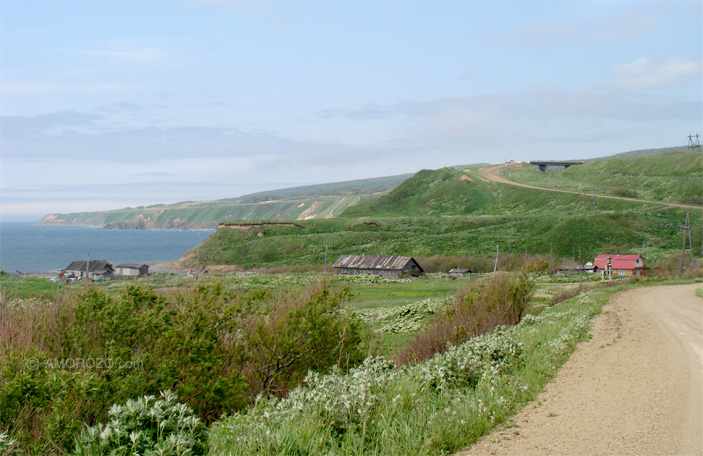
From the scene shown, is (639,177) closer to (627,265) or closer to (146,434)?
(627,265)

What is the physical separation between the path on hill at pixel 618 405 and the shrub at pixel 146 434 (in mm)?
3039

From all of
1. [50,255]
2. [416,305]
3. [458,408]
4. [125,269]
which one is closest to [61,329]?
[458,408]

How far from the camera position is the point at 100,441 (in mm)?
5699

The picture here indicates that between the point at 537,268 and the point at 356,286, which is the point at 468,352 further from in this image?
the point at 356,286

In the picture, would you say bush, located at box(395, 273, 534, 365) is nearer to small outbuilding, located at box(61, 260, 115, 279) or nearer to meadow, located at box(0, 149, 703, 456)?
meadow, located at box(0, 149, 703, 456)

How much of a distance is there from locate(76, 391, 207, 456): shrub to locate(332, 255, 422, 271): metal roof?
58.0 m

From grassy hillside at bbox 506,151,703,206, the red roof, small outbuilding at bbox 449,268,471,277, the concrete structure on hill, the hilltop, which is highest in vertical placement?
the concrete structure on hill

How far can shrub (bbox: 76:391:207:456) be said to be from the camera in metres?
5.55

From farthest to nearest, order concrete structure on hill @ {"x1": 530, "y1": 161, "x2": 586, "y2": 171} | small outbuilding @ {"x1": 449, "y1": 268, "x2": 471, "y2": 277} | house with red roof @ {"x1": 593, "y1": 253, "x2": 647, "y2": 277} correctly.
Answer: concrete structure on hill @ {"x1": 530, "y1": 161, "x2": 586, "y2": 171} < small outbuilding @ {"x1": 449, "y1": 268, "x2": 471, "y2": 277} < house with red roof @ {"x1": 593, "y1": 253, "x2": 647, "y2": 277}

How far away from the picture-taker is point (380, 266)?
65500 millimetres

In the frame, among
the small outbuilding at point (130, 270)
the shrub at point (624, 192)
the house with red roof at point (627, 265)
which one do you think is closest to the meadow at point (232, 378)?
the house with red roof at point (627, 265)

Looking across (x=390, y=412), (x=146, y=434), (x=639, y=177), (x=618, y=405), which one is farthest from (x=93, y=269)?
(x=639, y=177)

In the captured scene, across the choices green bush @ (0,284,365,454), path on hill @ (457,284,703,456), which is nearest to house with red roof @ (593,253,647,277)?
path on hill @ (457,284,703,456)

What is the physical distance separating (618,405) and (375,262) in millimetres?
58435
